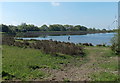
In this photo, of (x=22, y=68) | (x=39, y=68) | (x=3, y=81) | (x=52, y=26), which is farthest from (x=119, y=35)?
(x=52, y=26)

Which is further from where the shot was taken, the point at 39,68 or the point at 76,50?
the point at 76,50

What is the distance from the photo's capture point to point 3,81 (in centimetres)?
707

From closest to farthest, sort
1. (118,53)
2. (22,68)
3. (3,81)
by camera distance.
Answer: (3,81) < (22,68) < (118,53)

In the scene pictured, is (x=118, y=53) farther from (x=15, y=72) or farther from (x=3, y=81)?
(x=3, y=81)

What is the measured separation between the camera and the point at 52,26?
430 ft

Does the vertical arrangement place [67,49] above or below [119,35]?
below

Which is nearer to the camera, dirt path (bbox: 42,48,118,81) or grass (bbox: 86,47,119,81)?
grass (bbox: 86,47,119,81)

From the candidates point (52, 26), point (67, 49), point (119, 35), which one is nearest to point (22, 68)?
point (67, 49)

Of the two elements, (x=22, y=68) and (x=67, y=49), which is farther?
(x=67, y=49)

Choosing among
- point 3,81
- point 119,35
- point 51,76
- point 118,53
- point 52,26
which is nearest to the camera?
point 3,81

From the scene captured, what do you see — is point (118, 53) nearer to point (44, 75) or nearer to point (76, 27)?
point (44, 75)

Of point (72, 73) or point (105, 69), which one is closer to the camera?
point (72, 73)

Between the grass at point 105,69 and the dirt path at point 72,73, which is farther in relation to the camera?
the dirt path at point 72,73

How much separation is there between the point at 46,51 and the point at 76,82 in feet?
28.4
